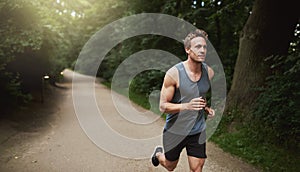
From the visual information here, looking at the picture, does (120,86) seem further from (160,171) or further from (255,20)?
(160,171)

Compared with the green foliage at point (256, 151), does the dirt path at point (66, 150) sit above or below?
below

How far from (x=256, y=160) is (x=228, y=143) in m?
1.05

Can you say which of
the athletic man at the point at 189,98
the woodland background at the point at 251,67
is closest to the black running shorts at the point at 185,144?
the athletic man at the point at 189,98

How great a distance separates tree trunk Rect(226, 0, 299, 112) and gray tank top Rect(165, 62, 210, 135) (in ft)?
12.5

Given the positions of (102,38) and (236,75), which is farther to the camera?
(102,38)

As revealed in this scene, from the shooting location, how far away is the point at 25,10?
324 inches

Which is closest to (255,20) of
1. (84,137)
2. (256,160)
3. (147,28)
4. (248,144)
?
(248,144)

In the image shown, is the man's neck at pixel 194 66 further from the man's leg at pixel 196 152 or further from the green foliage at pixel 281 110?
the green foliage at pixel 281 110

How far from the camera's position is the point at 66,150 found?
18.5 ft

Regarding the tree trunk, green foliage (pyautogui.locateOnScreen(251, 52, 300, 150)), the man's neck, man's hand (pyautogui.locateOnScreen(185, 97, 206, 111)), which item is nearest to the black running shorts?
man's hand (pyautogui.locateOnScreen(185, 97, 206, 111))

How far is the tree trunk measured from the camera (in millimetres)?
6285

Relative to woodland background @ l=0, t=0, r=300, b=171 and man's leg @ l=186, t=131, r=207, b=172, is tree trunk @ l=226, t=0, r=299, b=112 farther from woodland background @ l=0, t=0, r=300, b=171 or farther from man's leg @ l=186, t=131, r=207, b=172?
man's leg @ l=186, t=131, r=207, b=172

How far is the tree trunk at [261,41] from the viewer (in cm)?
629

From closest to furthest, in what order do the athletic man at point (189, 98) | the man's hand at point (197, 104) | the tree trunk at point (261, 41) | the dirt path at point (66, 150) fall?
the man's hand at point (197, 104) → the athletic man at point (189, 98) → the dirt path at point (66, 150) → the tree trunk at point (261, 41)
